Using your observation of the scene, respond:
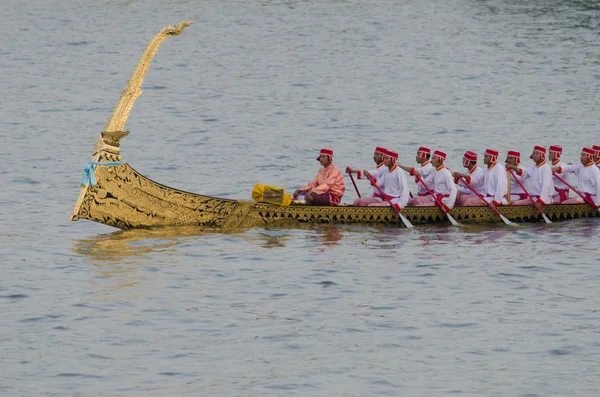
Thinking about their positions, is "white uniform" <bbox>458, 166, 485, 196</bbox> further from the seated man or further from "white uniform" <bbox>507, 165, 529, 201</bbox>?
the seated man

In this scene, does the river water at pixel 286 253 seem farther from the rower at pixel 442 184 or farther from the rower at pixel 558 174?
the rower at pixel 558 174

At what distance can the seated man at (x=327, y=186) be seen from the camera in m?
28.6

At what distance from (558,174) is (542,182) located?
3.50ft

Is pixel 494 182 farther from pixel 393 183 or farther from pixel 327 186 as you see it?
pixel 327 186

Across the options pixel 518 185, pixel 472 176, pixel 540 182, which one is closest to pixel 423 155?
pixel 472 176

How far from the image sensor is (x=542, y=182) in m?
30.1

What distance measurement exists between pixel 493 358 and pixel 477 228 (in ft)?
29.6

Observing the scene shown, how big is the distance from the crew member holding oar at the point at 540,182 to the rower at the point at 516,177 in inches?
9.2

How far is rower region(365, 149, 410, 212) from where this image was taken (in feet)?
94.2

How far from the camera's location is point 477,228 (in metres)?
29.5

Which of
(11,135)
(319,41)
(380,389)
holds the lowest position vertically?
(380,389)

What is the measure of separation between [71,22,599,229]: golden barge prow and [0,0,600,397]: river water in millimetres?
378

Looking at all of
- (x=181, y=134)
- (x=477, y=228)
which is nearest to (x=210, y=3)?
(x=181, y=134)

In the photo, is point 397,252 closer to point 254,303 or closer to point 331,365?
point 254,303
